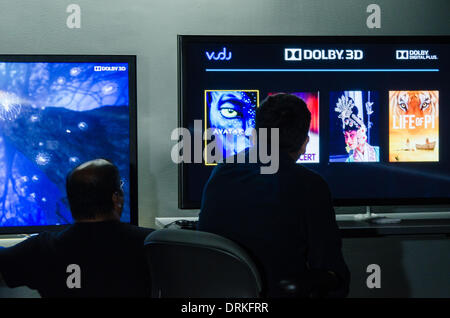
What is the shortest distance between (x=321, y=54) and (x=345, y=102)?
27 centimetres

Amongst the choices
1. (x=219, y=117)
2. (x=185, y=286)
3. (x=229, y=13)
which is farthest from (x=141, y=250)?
(x=229, y=13)

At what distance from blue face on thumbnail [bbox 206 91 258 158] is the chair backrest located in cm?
118

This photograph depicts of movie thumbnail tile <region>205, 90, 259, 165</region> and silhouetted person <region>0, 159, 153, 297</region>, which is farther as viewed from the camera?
movie thumbnail tile <region>205, 90, 259, 165</region>

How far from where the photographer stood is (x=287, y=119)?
6.55 feet

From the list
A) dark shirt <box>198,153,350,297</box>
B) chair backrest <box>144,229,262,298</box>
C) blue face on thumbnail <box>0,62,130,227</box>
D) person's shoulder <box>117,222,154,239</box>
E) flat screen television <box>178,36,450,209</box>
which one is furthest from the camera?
flat screen television <box>178,36,450,209</box>

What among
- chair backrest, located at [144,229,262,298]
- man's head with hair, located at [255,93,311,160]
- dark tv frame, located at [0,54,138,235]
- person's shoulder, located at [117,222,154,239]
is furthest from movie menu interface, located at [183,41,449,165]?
chair backrest, located at [144,229,262,298]

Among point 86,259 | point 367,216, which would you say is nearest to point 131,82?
point 86,259

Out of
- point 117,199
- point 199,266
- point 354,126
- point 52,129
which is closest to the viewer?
point 199,266

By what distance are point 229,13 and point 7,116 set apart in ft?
4.23

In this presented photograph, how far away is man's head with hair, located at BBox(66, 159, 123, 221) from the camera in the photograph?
194cm

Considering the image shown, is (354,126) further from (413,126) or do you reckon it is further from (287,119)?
(287,119)

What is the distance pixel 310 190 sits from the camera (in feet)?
5.90

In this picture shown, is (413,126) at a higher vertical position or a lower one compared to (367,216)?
higher

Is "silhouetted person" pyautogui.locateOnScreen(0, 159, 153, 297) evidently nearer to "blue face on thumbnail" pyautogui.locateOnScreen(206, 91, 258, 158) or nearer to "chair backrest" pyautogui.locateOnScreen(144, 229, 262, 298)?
"chair backrest" pyautogui.locateOnScreen(144, 229, 262, 298)
